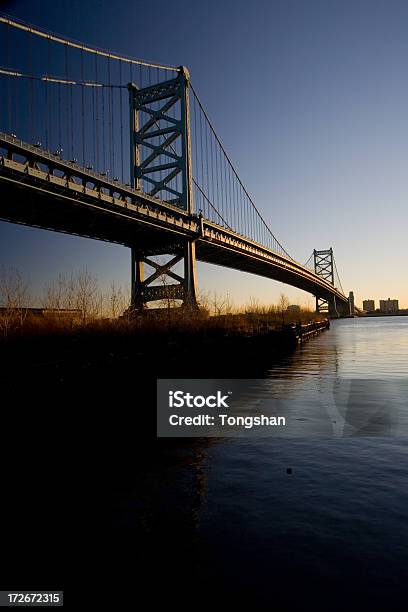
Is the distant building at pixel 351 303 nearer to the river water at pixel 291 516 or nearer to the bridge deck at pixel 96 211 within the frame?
the bridge deck at pixel 96 211

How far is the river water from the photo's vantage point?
10.1 ft

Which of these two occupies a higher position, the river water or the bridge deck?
the bridge deck

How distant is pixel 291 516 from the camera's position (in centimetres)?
416

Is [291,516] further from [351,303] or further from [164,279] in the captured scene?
[351,303]

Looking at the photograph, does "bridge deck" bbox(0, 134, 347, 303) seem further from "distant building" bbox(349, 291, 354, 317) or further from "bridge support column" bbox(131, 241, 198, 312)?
"distant building" bbox(349, 291, 354, 317)

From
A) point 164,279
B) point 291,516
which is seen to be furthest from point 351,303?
point 291,516

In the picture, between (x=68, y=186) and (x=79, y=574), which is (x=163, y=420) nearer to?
(x=79, y=574)

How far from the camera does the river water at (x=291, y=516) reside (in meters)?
3.09

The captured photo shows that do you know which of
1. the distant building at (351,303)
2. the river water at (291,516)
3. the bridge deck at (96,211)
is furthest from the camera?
the distant building at (351,303)

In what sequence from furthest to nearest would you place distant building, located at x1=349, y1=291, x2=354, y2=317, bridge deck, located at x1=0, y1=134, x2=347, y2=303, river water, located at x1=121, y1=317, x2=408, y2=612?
distant building, located at x1=349, y1=291, x2=354, y2=317 → bridge deck, located at x1=0, y1=134, x2=347, y2=303 → river water, located at x1=121, y1=317, x2=408, y2=612

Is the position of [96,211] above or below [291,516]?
above

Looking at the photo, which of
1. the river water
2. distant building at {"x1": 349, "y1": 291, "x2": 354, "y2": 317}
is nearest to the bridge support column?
the river water

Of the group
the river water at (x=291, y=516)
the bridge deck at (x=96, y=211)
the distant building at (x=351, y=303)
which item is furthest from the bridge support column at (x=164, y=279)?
the distant building at (x=351, y=303)

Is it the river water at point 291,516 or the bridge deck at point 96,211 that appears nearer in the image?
the river water at point 291,516
